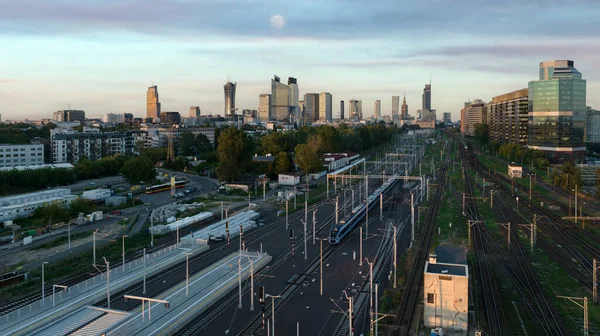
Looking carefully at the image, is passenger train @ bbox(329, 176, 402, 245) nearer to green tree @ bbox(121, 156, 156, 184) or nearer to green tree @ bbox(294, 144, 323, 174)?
green tree @ bbox(294, 144, 323, 174)

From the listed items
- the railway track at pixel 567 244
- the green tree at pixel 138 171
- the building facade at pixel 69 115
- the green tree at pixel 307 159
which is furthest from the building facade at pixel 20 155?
the building facade at pixel 69 115

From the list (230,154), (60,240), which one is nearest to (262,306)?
(60,240)

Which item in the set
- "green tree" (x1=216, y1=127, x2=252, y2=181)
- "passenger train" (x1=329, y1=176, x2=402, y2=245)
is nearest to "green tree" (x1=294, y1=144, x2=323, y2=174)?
"green tree" (x1=216, y1=127, x2=252, y2=181)

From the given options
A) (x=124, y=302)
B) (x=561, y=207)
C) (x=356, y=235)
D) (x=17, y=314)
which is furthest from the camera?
(x=561, y=207)

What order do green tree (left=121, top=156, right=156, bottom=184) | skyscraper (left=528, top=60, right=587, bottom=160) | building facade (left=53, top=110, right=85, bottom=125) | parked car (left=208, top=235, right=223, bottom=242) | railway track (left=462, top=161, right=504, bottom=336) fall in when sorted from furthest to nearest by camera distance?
building facade (left=53, top=110, right=85, bottom=125)
skyscraper (left=528, top=60, right=587, bottom=160)
green tree (left=121, top=156, right=156, bottom=184)
parked car (left=208, top=235, right=223, bottom=242)
railway track (left=462, top=161, right=504, bottom=336)

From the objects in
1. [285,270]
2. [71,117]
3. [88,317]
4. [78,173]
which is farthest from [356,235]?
[71,117]

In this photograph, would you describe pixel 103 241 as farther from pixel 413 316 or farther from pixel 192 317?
pixel 413 316
